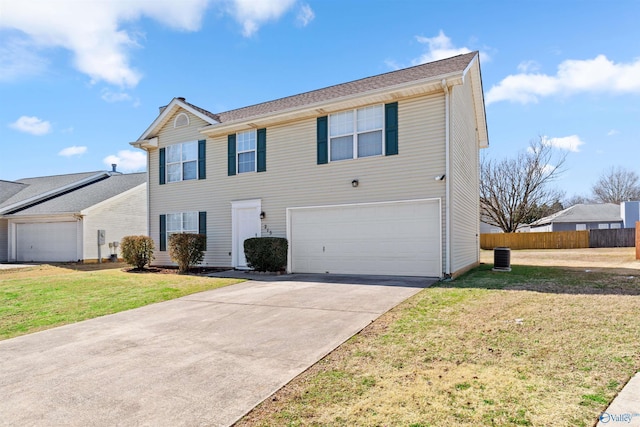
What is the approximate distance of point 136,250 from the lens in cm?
1422

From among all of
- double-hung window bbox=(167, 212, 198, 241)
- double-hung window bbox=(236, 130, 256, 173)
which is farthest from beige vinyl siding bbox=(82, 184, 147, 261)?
double-hung window bbox=(236, 130, 256, 173)

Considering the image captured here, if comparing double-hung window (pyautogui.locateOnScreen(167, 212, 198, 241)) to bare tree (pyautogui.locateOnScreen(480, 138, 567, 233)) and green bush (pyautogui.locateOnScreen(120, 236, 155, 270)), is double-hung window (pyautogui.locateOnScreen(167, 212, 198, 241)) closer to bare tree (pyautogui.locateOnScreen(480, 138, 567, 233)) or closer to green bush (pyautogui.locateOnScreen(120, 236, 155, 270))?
green bush (pyautogui.locateOnScreen(120, 236, 155, 270))

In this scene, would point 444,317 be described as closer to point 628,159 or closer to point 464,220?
point 464,220

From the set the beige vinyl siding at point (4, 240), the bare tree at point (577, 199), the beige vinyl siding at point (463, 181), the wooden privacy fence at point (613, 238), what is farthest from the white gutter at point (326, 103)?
the bare tree at point (577, 199)

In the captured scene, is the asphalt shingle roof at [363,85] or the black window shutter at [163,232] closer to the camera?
the asphalt shingle roof at [363,85]

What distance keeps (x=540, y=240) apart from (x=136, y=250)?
29448 mm

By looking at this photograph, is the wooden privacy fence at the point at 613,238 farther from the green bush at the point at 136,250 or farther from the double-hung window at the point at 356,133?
the green bush at the point at 136,250

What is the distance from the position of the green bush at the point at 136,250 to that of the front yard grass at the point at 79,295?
1.15 m

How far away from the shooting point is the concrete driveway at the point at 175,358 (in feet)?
10.7

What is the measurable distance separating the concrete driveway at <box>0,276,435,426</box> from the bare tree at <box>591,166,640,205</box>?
55.6m

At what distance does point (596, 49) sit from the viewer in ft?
34.7

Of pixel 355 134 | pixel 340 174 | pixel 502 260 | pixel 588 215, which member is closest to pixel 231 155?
pixel 340 174

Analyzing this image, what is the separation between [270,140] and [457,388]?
11034mm

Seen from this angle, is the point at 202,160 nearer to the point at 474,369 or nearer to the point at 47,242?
the point at 47,242
